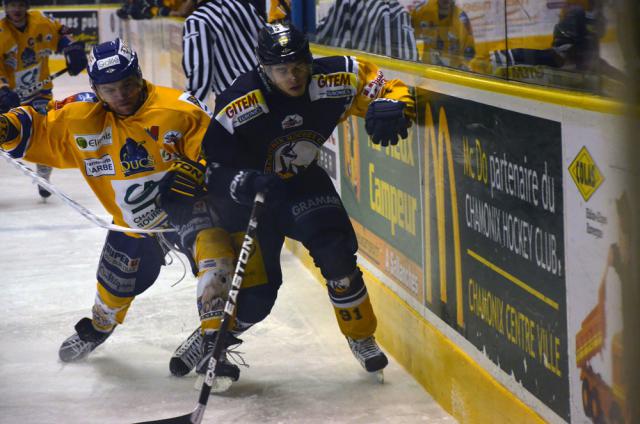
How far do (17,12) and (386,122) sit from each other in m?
5.28

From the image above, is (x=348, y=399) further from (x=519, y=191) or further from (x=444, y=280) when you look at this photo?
(x=519, y=191)

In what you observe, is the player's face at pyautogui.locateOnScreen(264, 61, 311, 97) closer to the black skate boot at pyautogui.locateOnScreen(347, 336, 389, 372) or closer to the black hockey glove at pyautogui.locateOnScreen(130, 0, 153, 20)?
the black skate boot at pyautogui.locateOnScreen(347, 336, 389, 372)

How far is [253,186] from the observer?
324 centimetres

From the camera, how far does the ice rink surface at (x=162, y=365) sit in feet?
11.0

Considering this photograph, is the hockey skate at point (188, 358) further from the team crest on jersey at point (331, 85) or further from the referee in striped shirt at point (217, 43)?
the referee in striped shirt at point (217, 43)

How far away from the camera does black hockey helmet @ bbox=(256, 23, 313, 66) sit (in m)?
3.19

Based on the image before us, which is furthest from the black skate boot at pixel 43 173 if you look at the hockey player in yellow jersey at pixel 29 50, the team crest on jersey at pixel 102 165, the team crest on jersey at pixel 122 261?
the team crest on jersey at pixel 102 165

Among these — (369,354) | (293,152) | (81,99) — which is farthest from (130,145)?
(369,354)

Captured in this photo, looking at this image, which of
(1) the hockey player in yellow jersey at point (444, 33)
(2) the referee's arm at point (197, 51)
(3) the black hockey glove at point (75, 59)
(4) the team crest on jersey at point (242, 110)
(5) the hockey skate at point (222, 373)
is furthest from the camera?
(3) the black hockey glove at point (75, 59)

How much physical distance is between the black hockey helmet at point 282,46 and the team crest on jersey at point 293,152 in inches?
12.3

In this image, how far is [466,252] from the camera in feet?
9.93

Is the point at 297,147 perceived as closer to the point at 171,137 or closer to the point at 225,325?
the point at 171,137

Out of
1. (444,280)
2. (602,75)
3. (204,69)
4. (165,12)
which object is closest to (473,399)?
(444,280)

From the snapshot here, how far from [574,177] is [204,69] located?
312 cm
